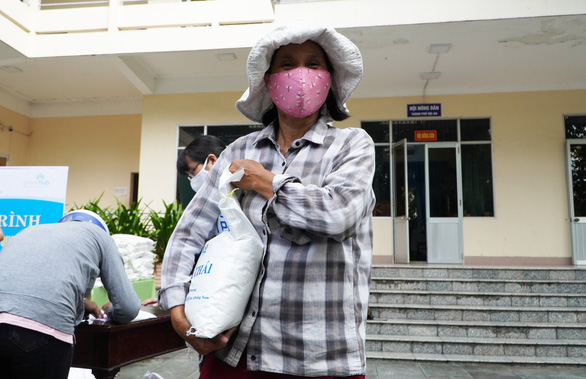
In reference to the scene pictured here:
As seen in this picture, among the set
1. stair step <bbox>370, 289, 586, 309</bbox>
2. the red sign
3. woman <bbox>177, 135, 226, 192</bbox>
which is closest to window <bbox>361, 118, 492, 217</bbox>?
the red sign

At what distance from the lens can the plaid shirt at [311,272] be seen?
1091mm

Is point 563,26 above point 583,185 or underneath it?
above

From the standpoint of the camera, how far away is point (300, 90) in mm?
1342

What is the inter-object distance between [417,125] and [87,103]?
8736 mm

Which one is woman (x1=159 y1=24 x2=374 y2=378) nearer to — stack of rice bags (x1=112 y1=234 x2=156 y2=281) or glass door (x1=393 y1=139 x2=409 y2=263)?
stack of rice bags (x1=112 y1=234 x2=156 y2=281)

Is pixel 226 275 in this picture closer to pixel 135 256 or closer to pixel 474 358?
pixel 135 256

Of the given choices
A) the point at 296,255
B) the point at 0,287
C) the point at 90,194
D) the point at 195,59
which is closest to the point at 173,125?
the point at 195,59

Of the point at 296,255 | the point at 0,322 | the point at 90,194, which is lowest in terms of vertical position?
the point at 0,322

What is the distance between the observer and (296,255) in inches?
45.1

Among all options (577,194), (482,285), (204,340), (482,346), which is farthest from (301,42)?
(577,194)

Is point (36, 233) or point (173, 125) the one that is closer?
point (36, 233)

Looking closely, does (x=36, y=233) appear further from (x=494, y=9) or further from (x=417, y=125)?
(x=417, y=125)

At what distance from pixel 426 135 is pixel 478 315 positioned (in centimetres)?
473

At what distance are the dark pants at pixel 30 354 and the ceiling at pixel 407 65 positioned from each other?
7.03 meters
